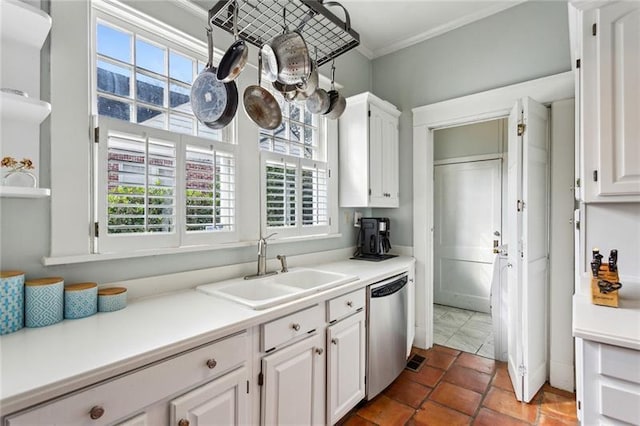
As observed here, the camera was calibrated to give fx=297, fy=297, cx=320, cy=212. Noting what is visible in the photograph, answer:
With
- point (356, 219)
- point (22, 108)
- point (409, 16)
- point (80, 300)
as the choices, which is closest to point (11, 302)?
point (80, 300)

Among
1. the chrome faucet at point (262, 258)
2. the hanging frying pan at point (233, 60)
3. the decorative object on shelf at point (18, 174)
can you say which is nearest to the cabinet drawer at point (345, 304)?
the chrome faucet at point (262, 258)

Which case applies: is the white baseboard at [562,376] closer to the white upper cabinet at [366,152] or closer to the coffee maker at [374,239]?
the coffee maker at [374,239]

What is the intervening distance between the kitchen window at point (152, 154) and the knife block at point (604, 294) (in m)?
1.97

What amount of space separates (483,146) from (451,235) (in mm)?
1206

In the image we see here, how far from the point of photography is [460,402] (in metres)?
2.10

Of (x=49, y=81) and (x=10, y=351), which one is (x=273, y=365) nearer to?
(x=10, y=351)

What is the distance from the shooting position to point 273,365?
1.39 meters

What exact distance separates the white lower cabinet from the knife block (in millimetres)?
375

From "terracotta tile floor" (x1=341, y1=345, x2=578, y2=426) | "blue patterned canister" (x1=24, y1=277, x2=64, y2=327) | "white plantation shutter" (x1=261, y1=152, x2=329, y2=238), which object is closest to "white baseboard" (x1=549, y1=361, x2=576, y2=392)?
"terracotta tile floor" (x1=341, y1=345, x2=578, y2=426)

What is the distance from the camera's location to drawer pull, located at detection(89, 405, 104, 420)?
87 cm

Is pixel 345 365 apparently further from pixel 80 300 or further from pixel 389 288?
A: pixel 80 300

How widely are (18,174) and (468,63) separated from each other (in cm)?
319

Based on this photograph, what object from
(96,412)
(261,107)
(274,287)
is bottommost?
(96,412)

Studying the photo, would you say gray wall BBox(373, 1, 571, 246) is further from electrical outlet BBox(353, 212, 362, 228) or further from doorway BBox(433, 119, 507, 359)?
doorway BBox(433, 119, 507, 359)
